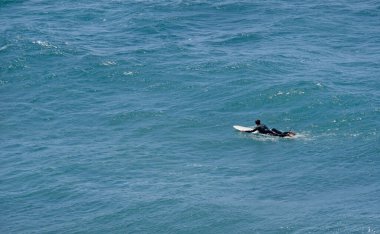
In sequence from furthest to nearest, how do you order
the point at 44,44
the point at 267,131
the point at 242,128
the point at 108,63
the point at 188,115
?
the point at 44,44, the point at 108,63, the point at 188,115, the point at 242,128, the point at 267,131

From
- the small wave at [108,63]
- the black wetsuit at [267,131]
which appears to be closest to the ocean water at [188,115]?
the small wave at [108,63]

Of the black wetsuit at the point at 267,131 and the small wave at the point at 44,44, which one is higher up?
the small wave at the point at 44,44

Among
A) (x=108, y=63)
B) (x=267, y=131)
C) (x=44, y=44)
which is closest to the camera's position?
(x=267, y=131)

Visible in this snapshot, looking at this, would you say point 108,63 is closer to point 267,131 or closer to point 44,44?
point 44,44

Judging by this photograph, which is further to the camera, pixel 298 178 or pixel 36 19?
pixel 36 19

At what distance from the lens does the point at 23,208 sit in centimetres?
6394

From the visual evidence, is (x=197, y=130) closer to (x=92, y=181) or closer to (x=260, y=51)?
(x=92, y=181)

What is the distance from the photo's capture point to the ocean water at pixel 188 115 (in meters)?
61.3

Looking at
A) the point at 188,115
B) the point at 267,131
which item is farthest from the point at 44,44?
the point at 267,131

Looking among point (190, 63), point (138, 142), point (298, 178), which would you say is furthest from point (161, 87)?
point (298, 178)

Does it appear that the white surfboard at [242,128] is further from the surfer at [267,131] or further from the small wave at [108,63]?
the small wave at [108,63]

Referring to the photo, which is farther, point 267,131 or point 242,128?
point 242,128

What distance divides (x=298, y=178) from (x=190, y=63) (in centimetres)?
3087

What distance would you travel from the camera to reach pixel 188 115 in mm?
80500
